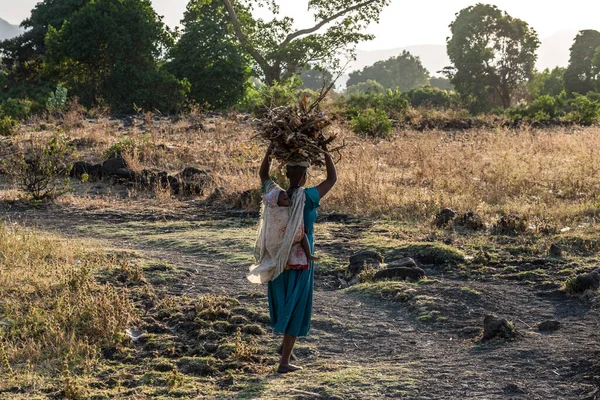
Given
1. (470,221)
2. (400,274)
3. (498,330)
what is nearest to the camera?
(498,330)

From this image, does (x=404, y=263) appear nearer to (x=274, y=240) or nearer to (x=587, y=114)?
(x=274, y=240)

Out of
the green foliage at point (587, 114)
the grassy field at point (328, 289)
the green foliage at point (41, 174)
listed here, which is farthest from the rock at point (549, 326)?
the green foliage at point (587, 114)

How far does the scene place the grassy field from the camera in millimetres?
4477

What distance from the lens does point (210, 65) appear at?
25062mm

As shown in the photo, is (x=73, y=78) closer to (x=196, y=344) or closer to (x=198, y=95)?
(x=198, y=95)

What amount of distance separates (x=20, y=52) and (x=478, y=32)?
2391 centimetres

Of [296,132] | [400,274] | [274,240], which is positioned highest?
[296,132]

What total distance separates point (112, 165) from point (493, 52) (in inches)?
1255

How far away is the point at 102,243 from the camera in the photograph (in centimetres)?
823

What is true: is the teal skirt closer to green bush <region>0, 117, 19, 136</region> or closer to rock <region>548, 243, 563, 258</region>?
rock <region>548, 243, 563, 258</region>

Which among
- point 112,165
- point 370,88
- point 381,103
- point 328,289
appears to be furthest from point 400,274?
point 370,88

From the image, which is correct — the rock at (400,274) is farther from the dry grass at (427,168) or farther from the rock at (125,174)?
the rock at (125,174)

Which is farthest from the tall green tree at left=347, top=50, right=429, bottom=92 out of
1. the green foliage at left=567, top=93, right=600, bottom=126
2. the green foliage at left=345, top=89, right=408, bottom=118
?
the green foliage at left=567, top=93, right=600, bottom=126

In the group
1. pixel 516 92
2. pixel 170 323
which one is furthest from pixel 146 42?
pixel 516 92
